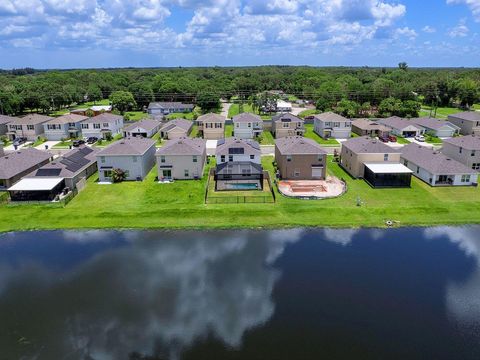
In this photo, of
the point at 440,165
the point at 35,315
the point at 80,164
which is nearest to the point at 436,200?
the point at 440,165

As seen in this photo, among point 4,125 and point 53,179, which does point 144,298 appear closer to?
point 53,179

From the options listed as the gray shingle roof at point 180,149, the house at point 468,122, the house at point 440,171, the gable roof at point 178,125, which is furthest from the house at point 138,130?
the house at point 468,122

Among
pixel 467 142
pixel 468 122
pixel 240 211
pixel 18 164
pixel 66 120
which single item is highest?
pixel 66 120

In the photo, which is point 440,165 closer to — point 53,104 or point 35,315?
point 35,315

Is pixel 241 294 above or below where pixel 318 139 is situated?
below

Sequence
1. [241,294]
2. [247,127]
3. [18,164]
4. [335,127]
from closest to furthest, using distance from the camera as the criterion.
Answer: [241,294] → [18,164] → [335,127] → [247,127]

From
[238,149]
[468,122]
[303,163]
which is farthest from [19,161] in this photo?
[468,122]

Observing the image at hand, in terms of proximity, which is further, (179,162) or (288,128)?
(288,128)
